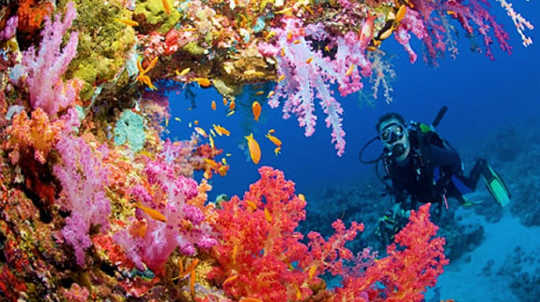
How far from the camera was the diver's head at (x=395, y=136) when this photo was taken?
239 inches

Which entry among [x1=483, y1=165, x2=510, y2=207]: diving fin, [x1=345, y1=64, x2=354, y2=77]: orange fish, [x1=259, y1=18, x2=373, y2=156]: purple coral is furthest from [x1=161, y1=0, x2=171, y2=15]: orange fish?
[x1=483, y1=165, x2=510, y2=207]: diving fin

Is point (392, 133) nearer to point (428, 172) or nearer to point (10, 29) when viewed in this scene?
point (428, 172)

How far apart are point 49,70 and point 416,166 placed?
5837 mm

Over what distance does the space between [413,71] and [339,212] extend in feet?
293

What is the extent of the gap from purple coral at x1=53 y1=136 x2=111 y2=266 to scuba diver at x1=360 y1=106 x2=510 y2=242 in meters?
5.18

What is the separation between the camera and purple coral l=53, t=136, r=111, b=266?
5.44ft

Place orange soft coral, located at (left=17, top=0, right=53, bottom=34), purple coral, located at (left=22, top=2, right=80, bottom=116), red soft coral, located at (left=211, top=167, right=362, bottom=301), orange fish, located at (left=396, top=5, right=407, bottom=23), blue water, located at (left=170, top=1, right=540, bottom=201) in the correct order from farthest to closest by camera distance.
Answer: blue water, located at (left=170, top=1, right=540, bottom=201)
orange fish, located at (left=396, top=5, right=407, bottom=23)
red soft coral, located at (left=211, top=167, right=362, bottom=301)
orange soft coral, located at (left=17, top=0, right=53, bottom=34)
purple coral, located at (left=22, top=2, right=80, bottom=116)

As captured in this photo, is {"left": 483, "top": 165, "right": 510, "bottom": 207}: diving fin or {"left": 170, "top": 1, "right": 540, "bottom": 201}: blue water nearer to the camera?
{"left": 483, "top": 165, "right": 510, "bottom": 207}: diving fin

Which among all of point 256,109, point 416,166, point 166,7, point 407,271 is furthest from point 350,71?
point 416,166

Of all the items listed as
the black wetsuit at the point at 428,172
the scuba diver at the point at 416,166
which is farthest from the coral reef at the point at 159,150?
the black wetsuit at the point at 428,172

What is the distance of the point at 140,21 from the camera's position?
2.65 metres

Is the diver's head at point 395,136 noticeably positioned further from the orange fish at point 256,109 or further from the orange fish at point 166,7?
the orange fish at point 166,7

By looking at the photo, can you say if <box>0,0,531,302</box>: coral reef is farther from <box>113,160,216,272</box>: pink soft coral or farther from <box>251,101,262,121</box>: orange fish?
<box>251,101,262,121</box>: orange fish

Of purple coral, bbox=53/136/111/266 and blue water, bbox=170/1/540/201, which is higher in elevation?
blue water, bbox=170/1/540/201
